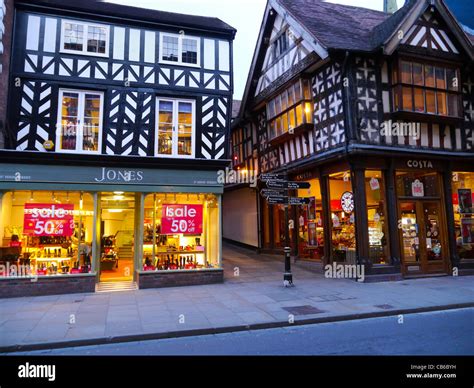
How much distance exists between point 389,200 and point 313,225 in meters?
3.40

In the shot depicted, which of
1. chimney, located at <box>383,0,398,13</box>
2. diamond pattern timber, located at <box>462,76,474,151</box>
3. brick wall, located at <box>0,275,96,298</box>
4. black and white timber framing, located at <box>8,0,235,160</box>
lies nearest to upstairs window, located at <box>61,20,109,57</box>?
black and white timber framing, located at <box>8,0,235,160</box>

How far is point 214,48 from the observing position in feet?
44.4

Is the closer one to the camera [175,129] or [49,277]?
[49,277]

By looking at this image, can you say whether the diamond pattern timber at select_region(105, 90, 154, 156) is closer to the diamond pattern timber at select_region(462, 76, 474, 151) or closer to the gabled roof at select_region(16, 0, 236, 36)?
the gabled roof at select_region(16, 0, 236, 36)

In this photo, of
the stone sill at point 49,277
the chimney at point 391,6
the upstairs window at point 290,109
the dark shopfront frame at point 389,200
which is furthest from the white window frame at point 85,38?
the chimney at point 391,6

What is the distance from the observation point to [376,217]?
13.5 meters

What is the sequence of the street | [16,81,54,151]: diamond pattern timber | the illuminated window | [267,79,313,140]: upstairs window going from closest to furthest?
the street, [16,81,54,151]: diamond pattern timber, the illuminated window, [267,79,313,140]: upstairs window

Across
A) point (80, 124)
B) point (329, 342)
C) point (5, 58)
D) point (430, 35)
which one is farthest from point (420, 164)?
point (5, 58)

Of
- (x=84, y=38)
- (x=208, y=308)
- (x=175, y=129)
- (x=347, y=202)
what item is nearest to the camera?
(x=208, y=308)

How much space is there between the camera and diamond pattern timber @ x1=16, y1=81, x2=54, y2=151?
37.3 ft

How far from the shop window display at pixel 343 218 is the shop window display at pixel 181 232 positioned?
16.0 feet

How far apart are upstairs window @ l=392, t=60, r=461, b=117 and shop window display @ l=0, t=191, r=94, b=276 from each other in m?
12.2

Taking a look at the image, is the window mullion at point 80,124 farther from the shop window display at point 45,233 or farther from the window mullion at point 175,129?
the window mullion at point 175,129

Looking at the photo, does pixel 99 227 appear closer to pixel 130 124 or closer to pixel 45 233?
pixel 45 233
